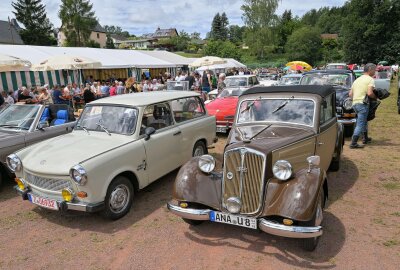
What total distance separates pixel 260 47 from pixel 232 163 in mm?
68244

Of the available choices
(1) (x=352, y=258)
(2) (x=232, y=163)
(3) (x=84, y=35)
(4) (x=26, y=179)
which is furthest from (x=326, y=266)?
(3) (x=84, y=35)

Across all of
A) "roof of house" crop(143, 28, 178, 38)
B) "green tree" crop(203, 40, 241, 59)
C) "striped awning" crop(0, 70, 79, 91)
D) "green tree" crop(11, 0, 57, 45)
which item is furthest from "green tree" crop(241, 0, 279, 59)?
"roof of house" crop(143, 28, 178, 38)

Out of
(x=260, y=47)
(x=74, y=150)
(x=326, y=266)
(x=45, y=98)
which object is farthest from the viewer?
(x=260, y=47)

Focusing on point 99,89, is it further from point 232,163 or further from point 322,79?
point 232,163

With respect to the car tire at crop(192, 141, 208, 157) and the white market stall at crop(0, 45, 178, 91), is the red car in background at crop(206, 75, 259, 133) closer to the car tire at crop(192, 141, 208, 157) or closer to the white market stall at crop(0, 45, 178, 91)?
the car tire at crop(192, 141, 208, 157)

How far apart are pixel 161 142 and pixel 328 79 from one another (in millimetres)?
7072

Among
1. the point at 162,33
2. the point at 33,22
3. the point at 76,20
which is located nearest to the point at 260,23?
the point at 76,20

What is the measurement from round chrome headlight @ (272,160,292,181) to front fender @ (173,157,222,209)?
0.77 m

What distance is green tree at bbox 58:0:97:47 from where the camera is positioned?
173ft

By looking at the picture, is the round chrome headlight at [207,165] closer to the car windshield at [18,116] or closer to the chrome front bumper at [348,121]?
the car windshield at [18,116]

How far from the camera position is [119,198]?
4.83m

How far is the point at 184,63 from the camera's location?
31656 millimetres

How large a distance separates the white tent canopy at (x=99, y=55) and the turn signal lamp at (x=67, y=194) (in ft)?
53.9

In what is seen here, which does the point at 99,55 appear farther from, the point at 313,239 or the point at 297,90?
the point at 313,239
